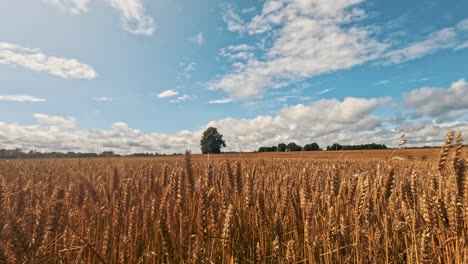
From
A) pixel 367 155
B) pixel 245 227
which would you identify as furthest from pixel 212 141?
pixel 245 227

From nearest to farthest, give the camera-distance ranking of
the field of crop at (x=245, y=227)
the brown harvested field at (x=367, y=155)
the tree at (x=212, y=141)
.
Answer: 1. the field of crop at (x=245, y=227)
2. the brown harvested field at (x=367, y=155)
3. the tree at (x=212, y=141)

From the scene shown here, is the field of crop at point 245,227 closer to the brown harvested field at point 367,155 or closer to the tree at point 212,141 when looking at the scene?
the brown harvested field at point 367,155

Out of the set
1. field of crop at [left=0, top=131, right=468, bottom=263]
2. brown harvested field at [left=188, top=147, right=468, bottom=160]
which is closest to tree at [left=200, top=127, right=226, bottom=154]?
brown harvested field at [left=188, top=147, right=468, bottom=160]

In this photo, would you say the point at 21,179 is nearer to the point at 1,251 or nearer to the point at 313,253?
the point at 1,251

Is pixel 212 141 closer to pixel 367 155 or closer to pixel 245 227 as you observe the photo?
pixel 367 155

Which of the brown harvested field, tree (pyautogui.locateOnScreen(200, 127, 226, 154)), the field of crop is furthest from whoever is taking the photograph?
tree (pyautogui.locateOnScreen(200, 127, 226, 154))

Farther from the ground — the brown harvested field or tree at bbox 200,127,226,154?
tree at bbox 200,127,226,154

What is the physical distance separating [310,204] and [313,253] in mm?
446

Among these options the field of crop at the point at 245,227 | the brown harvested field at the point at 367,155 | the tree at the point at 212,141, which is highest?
the tree at the point at 212,141

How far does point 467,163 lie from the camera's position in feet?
6.61

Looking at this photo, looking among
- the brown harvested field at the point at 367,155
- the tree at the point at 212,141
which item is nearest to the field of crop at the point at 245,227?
the brown harvested field at the point at 367,155

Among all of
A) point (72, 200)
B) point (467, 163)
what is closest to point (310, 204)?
point (467, 163)

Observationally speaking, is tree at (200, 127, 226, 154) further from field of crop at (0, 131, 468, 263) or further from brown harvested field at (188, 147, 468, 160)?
field of crop at (0, 131, 468, 263)

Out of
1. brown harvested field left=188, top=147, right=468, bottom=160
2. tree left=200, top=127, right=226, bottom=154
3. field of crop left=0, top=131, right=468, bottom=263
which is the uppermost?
tree left=200, top=127, right=226, bottom=154
